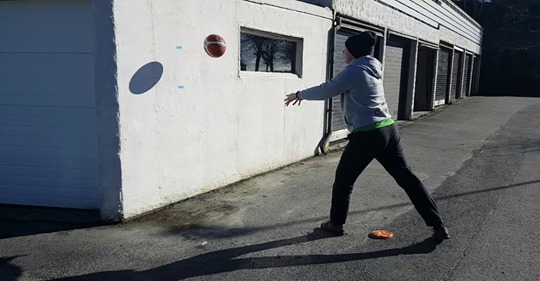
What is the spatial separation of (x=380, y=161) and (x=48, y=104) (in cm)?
383

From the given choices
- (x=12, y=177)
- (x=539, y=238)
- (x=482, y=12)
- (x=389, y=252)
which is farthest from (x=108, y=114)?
(x=482, y=12)

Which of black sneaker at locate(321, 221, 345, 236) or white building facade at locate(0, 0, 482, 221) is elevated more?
white building facade at locate(0, 0, 482, 221)

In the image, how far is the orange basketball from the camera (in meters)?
5.80

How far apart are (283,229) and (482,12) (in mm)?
34935

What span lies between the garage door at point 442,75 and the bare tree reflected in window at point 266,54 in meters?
12.0

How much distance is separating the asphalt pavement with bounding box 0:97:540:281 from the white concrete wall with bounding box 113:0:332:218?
1.05 feet

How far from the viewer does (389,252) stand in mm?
4285

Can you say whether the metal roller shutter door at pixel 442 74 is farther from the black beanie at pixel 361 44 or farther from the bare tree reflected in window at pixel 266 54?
the black beanie at pixel 361 44

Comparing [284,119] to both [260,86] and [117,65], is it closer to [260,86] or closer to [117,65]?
[260,86]

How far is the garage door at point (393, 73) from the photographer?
41.1 feet

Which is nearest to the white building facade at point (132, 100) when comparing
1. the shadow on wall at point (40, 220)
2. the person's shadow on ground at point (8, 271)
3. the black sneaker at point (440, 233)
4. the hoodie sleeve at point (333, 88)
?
the shadow on wall at point (40, 220)

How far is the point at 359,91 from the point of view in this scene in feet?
Answer: 14.0

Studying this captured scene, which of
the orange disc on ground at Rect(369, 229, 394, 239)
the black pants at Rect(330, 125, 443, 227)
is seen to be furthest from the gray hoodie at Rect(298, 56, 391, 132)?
the orange disc on ground at Rect(369, 229, 394, 239)

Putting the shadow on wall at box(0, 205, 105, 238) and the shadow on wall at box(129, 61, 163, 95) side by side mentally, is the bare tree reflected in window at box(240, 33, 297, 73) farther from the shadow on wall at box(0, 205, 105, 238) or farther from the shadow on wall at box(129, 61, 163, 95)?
the shadow on wall at box(0, 205, 105, 238)
